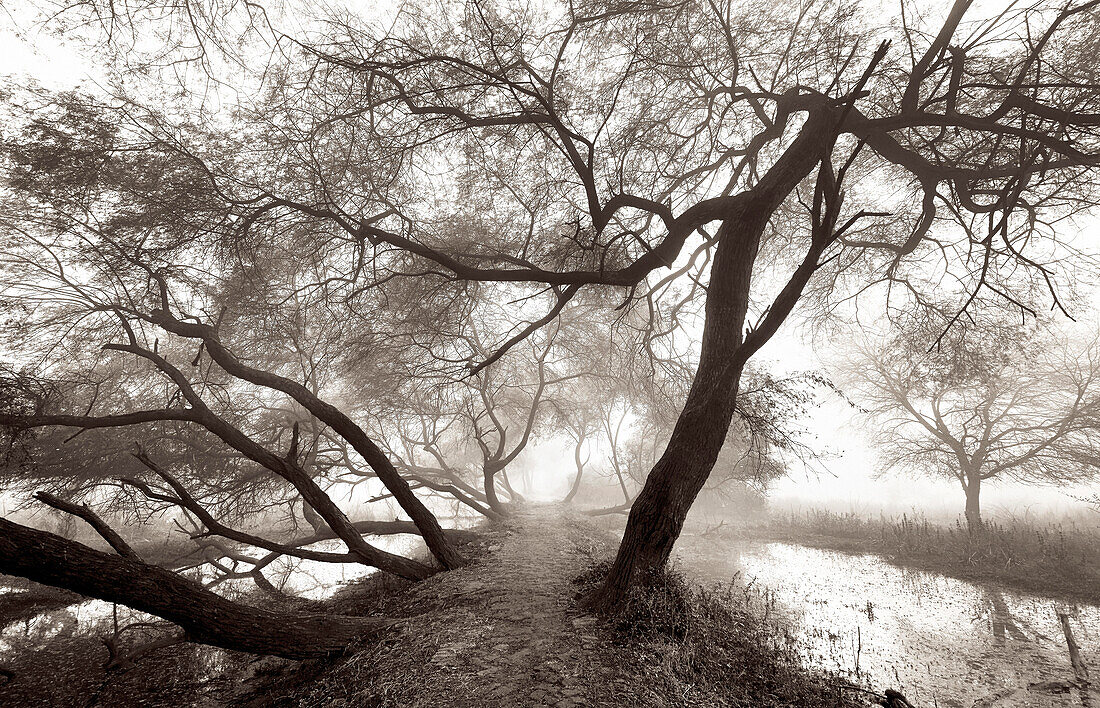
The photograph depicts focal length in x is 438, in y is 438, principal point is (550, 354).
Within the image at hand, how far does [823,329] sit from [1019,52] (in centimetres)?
527

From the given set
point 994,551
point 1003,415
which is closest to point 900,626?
point 994,551

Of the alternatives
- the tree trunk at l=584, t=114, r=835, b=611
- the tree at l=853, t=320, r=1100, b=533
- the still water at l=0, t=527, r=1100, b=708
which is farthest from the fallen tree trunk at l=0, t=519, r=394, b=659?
the tree at l=853, t=320, r=1100, b=533

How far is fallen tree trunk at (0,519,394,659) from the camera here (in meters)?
3.15

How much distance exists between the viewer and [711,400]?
454 centimetres

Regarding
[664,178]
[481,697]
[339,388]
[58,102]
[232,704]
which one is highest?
[664,178]

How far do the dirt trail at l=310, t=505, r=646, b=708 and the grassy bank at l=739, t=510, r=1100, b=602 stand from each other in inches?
359

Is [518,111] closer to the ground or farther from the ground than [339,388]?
farther from the ground

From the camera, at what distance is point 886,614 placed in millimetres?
6488

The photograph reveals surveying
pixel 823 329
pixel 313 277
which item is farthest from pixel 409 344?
pixel 823 329

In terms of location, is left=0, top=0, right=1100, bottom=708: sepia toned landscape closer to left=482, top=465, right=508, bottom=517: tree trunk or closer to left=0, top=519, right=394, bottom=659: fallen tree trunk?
left=0, top=519, right=394, bottom=659: fallen tree trunk

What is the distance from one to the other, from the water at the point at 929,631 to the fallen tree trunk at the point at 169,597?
4.85 meters

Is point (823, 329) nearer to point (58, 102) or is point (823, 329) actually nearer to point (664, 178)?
point (664, 178)

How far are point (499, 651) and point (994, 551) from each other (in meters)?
12.4

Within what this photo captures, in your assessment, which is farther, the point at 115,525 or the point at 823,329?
the point at 115,525
